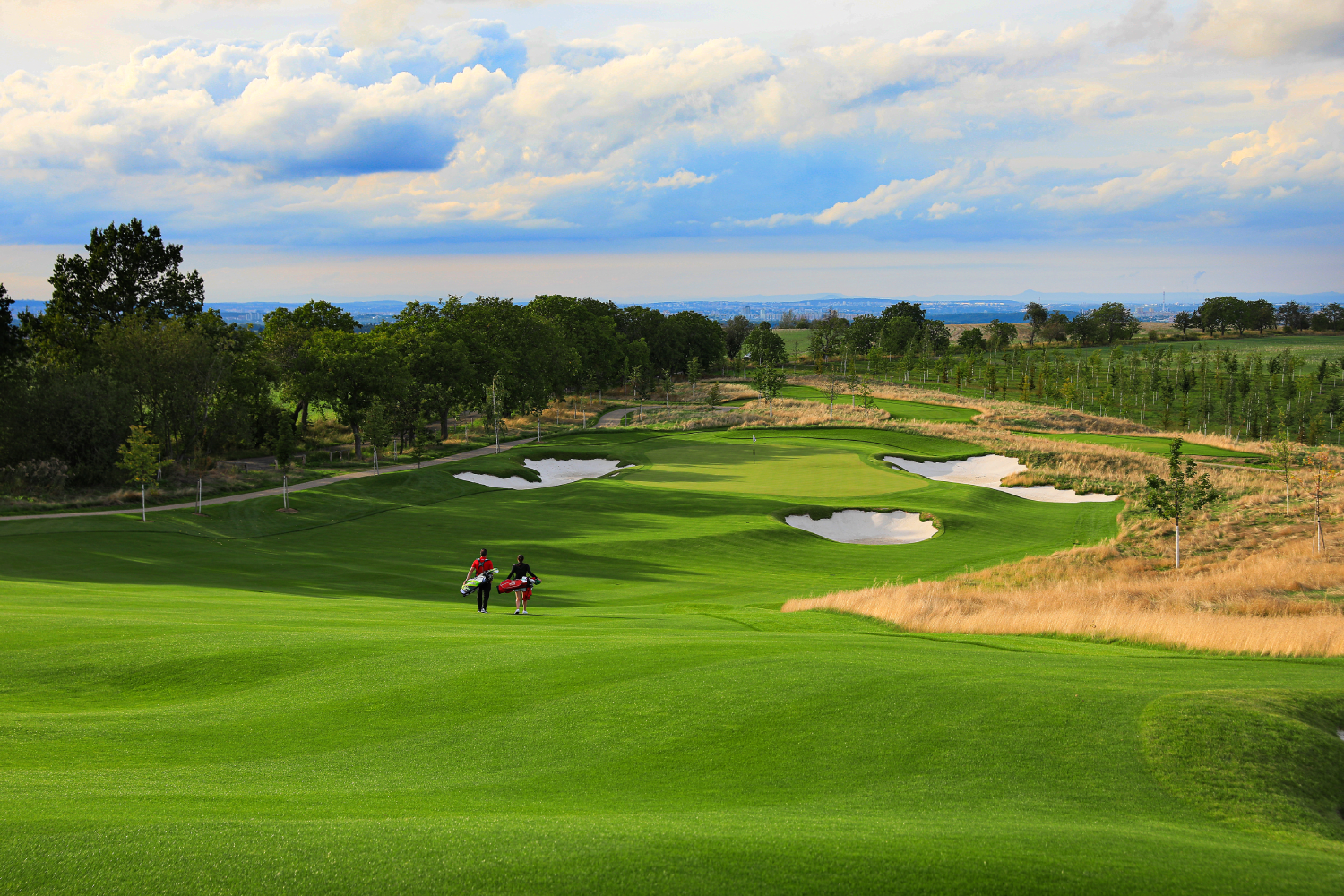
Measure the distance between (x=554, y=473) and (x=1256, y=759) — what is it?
51750mm

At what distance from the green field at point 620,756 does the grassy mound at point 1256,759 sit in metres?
0.04

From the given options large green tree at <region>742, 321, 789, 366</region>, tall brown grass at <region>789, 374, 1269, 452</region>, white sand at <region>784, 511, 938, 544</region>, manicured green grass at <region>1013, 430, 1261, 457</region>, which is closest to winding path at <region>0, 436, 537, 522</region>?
white sand at <region>784, 511, 938, 544</region>

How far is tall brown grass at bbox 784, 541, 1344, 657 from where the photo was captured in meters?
14.9

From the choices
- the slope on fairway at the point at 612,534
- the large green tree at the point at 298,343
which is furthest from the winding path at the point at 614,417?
the slope on fairway at the point at 612,534

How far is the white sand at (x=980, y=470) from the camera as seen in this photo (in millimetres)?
49406

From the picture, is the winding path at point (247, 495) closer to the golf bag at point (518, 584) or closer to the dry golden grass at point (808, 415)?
the golf bag at point (518, 584)

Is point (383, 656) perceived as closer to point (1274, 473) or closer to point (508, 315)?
point (1274, 473)

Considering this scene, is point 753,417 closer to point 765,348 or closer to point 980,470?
point 980,470

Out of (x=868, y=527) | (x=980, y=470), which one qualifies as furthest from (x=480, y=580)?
(x=980, y=470)

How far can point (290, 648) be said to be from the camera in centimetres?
1240

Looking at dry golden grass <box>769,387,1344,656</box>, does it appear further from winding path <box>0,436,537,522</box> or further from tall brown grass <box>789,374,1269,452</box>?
winding path <box>0,436,537,522</box>

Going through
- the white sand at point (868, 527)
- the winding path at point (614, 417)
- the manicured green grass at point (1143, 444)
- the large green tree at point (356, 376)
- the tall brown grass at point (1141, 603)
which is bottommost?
the white sand at point (868, 527)

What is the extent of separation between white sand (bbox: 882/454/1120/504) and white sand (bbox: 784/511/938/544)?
40.0ft

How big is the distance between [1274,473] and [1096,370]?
255 ft
